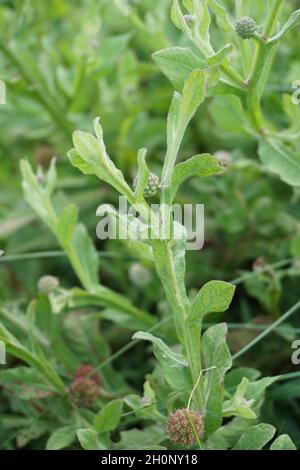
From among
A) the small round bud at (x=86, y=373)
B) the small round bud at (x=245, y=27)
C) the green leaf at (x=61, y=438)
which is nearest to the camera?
the small round bud at (x=245, y=27)

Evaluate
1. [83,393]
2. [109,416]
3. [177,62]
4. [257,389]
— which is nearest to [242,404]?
[257,389]

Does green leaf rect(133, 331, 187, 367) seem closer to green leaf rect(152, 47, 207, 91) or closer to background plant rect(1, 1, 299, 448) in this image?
background plant rect(1, 1, 299, 448)

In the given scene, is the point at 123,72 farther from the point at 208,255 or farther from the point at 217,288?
the point at 217,288

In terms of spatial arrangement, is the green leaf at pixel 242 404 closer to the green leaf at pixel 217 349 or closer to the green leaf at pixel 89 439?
the green leaf at pixel 217 349

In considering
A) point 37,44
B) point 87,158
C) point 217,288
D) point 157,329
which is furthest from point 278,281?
point 37,44

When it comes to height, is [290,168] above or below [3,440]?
above

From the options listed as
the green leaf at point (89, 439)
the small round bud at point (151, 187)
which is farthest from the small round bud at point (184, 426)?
the small round bud at point (151, 187)
